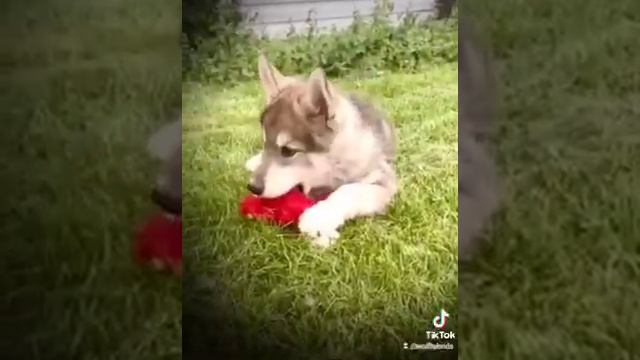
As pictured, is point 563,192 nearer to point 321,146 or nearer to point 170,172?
point 321,146

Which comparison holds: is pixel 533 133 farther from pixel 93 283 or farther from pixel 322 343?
pixel 93 283

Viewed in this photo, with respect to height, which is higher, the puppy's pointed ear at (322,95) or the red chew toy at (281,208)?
the puppy's pointed ear at (322,95)

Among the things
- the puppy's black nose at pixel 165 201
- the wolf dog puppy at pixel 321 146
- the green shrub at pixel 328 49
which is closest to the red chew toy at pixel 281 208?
the wolf dog puppy at pixel 321 146

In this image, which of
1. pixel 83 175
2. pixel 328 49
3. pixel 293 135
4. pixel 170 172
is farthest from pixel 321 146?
pixel 83 175

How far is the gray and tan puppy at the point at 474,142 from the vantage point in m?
1.28

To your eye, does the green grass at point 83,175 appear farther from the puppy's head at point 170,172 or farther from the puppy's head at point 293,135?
the puppy's head at point 293,135

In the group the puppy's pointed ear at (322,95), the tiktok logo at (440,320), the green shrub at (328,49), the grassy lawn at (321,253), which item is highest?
the green shrub at (328,49)

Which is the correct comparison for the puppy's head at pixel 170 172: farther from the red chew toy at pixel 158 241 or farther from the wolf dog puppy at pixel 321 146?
the wolf dog puppy at pixel 321 146

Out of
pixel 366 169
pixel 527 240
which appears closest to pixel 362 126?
pixel 366 169

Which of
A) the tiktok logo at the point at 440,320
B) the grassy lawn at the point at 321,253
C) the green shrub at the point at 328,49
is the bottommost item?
the tiktok logo at the point at 440,320

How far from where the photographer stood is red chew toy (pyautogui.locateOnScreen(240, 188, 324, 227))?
50.7 inches

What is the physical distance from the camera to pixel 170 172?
4.30 feet

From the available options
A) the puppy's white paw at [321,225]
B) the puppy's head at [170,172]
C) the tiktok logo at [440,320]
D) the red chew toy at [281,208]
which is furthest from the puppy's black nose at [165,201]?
the tiktok logo at [440,320]

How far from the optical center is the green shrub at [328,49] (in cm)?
130
